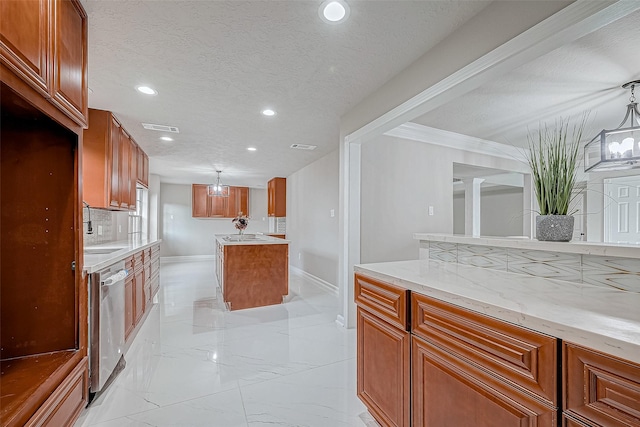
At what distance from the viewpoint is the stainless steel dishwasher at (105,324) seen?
1748 mm

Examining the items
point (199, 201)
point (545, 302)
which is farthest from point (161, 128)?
point (199, 201)

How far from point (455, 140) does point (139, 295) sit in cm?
427

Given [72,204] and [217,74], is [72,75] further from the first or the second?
[217,74]

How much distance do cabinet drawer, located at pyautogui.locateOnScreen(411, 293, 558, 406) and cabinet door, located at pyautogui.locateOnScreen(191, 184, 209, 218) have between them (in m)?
8.11

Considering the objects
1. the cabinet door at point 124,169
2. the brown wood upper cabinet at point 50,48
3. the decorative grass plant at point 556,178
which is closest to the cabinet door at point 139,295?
the cabinet door at point 124,169

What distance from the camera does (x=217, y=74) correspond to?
2.23 m

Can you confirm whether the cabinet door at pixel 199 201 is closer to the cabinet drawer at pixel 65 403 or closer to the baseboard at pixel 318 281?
the baseboard at pixel 318 281

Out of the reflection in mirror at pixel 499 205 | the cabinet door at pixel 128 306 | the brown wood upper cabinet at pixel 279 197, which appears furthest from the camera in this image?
the brown wood upper cabinet at pixel 279 197

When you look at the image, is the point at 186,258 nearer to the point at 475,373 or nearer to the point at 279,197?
the point at 279,197

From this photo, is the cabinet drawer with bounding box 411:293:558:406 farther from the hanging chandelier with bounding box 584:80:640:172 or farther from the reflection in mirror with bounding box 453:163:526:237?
the reflection in mirror with bounding box 453:163:526:237

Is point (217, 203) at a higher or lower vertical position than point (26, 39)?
lower

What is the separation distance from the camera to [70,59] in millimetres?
1359

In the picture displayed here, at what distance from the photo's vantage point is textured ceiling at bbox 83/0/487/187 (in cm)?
157

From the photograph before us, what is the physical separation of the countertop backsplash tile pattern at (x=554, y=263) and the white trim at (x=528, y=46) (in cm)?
98
